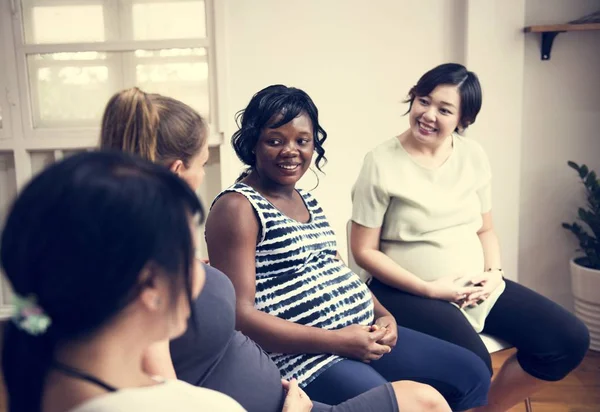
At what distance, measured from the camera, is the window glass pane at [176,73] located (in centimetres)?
268

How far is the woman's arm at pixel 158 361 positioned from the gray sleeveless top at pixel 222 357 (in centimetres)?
7

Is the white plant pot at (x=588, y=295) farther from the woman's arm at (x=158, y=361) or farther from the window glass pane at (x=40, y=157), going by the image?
the window glass pane at (x=40, y=157)

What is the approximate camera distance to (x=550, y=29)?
2465 millimetres

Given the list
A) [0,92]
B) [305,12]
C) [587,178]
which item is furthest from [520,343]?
[0,92]

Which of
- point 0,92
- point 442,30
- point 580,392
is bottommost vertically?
point 580,392

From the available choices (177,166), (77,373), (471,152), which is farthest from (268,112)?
(77,373)

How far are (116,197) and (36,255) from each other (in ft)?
0.33

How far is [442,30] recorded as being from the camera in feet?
8.57

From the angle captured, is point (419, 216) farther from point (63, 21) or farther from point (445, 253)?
point (63, 21)

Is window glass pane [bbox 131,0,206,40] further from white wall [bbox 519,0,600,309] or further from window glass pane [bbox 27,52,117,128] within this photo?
white wall [bbox 519,0,600,309]

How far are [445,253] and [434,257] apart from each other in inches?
1.4

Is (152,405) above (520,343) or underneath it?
above

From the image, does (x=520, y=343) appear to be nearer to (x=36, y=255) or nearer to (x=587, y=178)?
(x=587, y=178)

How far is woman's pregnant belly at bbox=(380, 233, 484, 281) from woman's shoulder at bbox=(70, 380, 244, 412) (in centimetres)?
107
